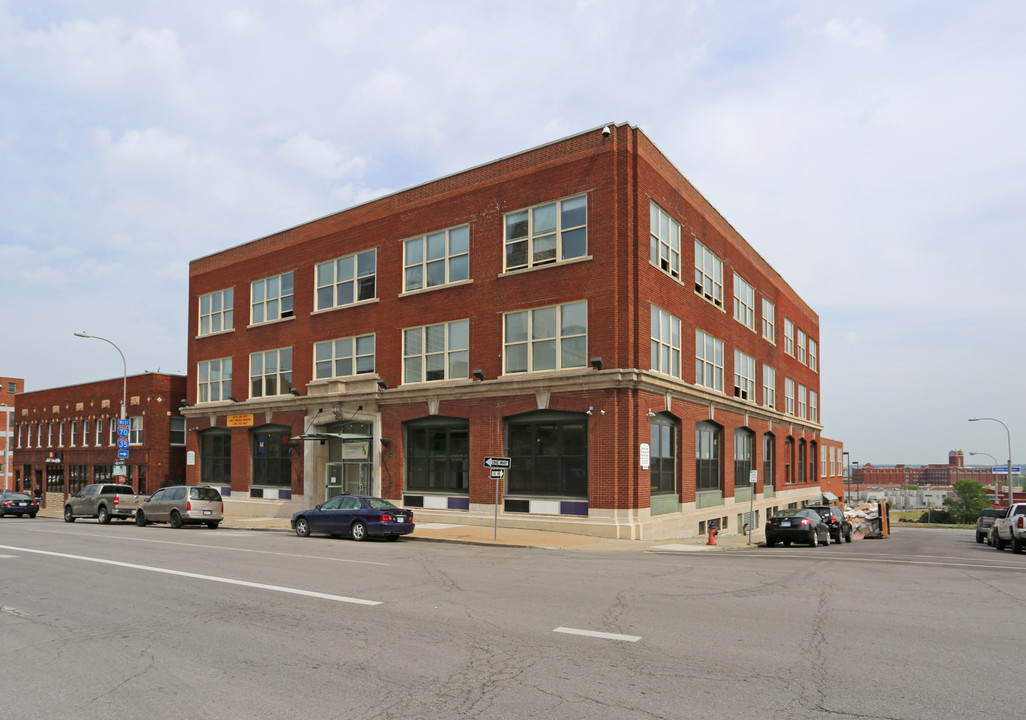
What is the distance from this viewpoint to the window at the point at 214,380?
3944 cm

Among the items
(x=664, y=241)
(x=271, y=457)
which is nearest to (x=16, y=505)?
(x=271, y=457)

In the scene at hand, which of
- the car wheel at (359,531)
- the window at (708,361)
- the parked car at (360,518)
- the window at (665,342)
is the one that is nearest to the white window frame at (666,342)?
the window at (665,342)

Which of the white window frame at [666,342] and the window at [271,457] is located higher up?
the white window frame at [666,342]

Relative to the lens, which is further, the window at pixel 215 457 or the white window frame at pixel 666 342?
the window at pixel 215 457

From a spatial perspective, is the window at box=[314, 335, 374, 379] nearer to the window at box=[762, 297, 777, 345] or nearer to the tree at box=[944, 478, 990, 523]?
the window at box=[762, 297, 777, 345]

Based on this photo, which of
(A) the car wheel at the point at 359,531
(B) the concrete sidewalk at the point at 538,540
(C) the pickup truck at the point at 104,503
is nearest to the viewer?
(B) the concrete sidewalk at the point at 538,540

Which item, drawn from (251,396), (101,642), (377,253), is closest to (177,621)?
(101,642)

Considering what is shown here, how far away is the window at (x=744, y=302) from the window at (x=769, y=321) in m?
2.49

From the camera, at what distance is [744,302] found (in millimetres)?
38719

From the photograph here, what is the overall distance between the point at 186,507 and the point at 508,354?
13.5m

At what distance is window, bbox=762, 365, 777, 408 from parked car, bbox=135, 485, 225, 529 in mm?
27903

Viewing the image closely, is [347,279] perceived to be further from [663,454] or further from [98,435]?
[98,435]

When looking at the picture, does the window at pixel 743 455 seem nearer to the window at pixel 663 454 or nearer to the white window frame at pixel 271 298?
the window at pixel 663 454

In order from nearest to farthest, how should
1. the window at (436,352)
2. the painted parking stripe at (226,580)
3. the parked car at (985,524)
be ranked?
the painted parking stripe at (226,580) < the window at (436,352) < the parked car at (985,524)
